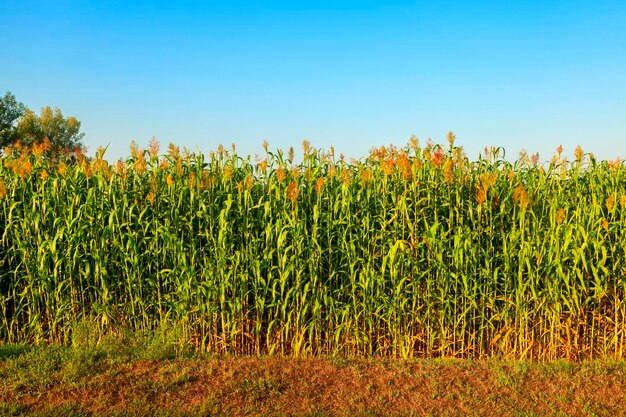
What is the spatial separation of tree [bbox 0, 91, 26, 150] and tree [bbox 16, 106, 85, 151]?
14.4 inches

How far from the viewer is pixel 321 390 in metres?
4.84

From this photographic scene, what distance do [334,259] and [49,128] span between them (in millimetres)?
33157

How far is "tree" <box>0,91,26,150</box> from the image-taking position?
30.9m

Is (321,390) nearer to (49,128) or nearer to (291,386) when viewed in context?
(291,386)

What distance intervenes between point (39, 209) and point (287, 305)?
118 inches

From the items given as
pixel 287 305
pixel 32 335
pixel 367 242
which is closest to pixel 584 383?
pixel 367 242

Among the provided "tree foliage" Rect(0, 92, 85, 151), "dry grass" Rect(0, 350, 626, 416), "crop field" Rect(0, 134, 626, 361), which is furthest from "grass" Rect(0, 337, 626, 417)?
"tree foliage" Rect(0, 92, 85, 151)

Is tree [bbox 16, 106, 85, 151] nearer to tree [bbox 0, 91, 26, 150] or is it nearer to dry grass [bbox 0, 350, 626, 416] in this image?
tree [bbox 0, 91, 26, 150]

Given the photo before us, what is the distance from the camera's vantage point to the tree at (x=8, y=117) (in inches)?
1216

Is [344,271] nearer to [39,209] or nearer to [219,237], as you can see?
[219,237]

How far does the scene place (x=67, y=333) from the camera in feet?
21.2

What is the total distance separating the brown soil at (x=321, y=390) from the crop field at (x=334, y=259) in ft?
2.30

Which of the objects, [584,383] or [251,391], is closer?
[251,391]

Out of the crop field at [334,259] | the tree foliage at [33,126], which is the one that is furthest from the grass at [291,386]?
the tree foliage at [33,126]
